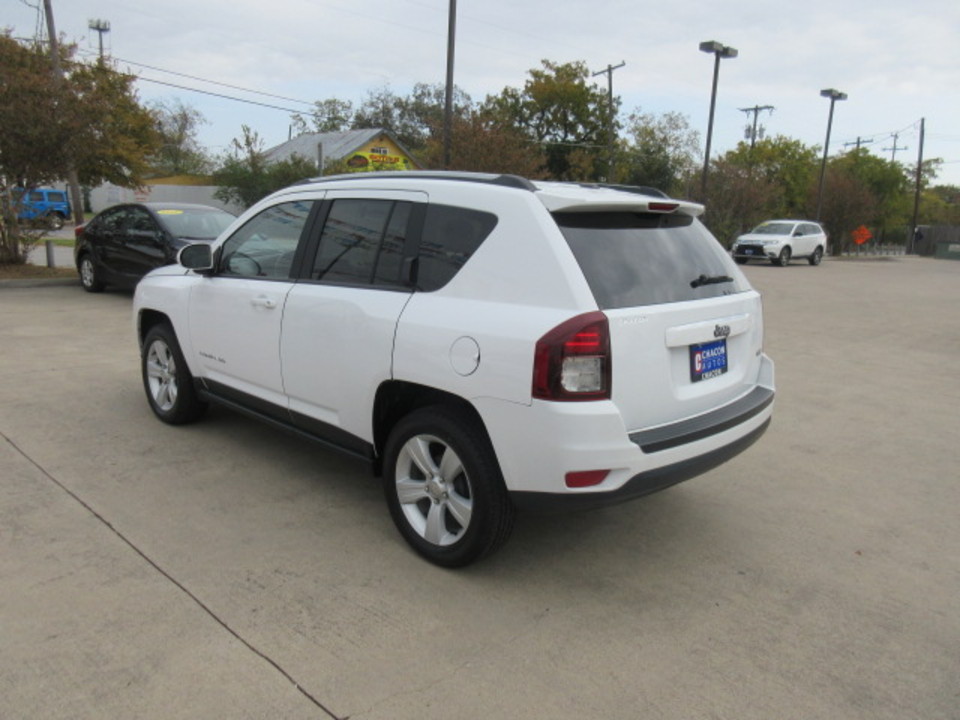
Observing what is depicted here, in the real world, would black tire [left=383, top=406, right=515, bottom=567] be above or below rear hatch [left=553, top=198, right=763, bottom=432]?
below

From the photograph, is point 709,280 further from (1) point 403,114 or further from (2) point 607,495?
(1) point 403,114

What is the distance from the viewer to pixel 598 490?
295cm

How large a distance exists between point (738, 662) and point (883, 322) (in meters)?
11.4

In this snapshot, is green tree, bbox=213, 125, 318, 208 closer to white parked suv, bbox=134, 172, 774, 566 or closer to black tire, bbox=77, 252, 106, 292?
black tire, bbox=77, 252, 106, 292

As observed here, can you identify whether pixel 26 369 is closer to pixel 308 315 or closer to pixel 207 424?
pixel 207 424

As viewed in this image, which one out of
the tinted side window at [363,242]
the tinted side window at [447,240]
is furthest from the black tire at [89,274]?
the tinted side window at [447,240]

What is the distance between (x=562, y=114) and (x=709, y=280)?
164 ft

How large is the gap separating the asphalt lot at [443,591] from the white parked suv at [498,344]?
43cm

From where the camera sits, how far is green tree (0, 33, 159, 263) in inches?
489

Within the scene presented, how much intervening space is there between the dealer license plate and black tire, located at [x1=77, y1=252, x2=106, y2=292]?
11.6 meters

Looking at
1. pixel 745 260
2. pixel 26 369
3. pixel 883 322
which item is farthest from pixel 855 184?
pixel 26 369

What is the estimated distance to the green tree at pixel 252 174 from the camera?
114ft

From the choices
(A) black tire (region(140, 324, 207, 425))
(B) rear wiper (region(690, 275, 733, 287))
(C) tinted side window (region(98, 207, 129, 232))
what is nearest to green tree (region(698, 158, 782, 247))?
(C) tinted side window (region(98, 207, 129, 232))

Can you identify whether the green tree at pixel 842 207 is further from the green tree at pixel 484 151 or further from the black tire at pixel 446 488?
the black tire at pixel 446 488
